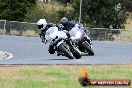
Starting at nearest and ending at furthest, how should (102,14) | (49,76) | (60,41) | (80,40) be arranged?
(49,76), (60,41), (80,40), (102,14)

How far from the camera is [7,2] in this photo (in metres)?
57.4

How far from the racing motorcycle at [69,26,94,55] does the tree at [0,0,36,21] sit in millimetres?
34721

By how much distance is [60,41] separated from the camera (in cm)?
1962

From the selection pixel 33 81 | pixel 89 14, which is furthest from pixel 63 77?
pixel 89 14

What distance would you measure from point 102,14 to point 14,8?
31.4ft

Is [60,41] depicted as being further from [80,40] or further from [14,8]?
[14,8]

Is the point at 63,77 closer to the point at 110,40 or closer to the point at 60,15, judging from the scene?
the point at 110,40

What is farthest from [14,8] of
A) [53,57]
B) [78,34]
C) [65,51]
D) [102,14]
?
[65,51]

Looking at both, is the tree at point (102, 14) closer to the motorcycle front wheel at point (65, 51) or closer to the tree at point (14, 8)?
the tree at point (14, 8)

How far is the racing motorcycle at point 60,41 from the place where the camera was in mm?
19406

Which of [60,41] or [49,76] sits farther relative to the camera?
[60,41]

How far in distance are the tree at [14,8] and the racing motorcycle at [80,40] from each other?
114 feet

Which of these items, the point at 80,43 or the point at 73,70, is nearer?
the point at 73,70

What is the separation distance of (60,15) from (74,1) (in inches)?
84.9
